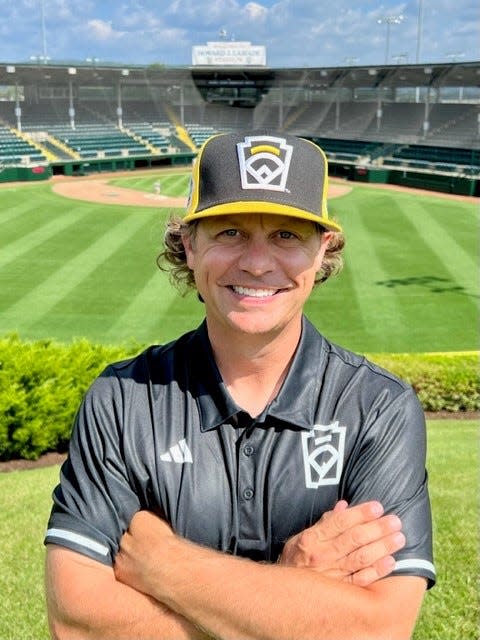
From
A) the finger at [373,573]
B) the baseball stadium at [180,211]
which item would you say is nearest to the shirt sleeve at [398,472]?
the finger at [373,573]

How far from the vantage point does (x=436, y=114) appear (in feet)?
192

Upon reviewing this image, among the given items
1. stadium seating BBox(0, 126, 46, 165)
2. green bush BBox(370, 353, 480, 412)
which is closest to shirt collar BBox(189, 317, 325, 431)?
green bush BBox(370, 353, 480, 412)

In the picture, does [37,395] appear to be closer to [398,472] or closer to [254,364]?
[254,364]

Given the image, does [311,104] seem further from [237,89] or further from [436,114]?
[436,114]

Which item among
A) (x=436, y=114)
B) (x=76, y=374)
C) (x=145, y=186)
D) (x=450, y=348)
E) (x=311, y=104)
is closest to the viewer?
(x=76, y=374)

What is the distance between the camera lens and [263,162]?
2775 mm

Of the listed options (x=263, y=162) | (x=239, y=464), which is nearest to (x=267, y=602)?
(x=239, y=464)

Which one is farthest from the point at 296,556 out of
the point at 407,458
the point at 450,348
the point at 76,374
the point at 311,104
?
the point at 311,104

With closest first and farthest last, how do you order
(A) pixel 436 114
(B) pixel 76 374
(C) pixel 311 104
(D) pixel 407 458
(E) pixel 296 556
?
(E) pixel 296 556 < (D) pixel 407 458 < (B) pixel 76 374 < (A) pixel 436 114 < (C) pixel 311 104

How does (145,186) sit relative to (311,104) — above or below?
below

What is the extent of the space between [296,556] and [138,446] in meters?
0.78

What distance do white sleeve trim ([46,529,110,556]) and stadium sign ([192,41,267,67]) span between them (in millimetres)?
69559

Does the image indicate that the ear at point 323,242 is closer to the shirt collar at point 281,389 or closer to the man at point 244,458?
the man at point 244,458

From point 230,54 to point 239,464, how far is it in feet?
236
